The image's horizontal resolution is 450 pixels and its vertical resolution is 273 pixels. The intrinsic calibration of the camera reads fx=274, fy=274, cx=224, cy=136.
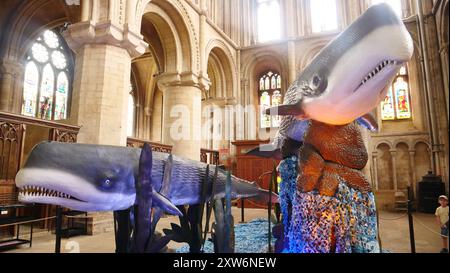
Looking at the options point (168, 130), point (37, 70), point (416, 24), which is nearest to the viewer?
point (168, 130)

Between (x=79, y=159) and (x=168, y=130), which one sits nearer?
(x=79, y=159)

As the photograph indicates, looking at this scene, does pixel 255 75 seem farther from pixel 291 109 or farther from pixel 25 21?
pixel 291 109

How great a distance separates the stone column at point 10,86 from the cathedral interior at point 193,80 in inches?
1.8

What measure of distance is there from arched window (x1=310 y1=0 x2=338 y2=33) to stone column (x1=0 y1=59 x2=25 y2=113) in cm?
1444

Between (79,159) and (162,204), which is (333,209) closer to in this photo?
(162,204)

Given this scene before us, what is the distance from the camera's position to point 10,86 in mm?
11484

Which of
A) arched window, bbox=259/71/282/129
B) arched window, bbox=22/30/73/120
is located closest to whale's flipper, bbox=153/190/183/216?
arched window, bbox=259/71/282/129

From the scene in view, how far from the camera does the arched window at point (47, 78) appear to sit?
42.5ft

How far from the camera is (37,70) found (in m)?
13.3

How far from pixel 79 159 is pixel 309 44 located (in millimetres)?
14479

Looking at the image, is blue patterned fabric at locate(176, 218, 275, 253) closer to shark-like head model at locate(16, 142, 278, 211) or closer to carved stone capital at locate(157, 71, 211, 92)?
shark-like head model at locate(16, 142, 278, 211)

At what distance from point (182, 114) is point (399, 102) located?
10253mm
